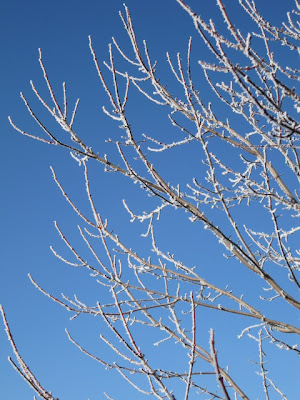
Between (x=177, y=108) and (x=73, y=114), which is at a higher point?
(x=177, y=108)

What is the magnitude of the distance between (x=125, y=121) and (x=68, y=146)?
0.45m

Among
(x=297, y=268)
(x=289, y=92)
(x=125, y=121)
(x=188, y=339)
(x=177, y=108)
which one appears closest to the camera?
(x=289, y=92)

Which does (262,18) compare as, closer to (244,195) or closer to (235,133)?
(235,133)

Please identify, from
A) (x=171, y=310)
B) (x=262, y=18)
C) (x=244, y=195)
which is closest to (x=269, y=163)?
(x=244, y=195)

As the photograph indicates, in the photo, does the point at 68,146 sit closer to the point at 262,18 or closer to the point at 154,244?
the point at 154,244

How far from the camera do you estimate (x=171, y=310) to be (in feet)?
11.1

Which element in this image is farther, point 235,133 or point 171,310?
point 235,133

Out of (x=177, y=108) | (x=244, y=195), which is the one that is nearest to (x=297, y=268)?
(x=244, y=195)

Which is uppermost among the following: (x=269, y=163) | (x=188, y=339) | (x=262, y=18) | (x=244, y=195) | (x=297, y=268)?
(x=262, y=18)

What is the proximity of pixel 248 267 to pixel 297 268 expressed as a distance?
1.40 meters

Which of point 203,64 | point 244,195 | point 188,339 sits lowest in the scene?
point 188,339

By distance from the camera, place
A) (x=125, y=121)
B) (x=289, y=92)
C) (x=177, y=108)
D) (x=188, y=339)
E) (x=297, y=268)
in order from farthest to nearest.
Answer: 1. (x=297, y=268)
2. (x=177, y=108)
3. (x=188, y=339)
4. (x=125, y=121)
5. (x=289, y=92)

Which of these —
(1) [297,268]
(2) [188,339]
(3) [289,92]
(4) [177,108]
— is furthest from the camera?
(1) [297,268]

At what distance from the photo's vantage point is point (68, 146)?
275cm
